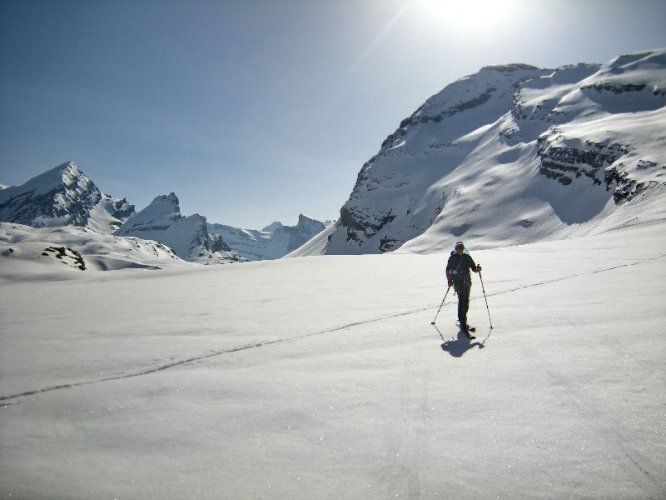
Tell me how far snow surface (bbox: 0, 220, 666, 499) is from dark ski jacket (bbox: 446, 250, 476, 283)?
44.4 inches

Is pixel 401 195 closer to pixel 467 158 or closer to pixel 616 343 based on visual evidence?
pixel 467 158

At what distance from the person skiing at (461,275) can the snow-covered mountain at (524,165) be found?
57086 millimetres

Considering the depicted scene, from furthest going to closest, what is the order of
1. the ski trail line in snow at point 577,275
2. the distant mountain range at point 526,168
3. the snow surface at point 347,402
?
the distant mountain range at point 526,168, the ski trail line in snow at point 577,275, the snow surface at point 347,402

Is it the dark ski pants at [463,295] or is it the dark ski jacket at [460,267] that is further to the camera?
the dark ski jacket at [460,267]

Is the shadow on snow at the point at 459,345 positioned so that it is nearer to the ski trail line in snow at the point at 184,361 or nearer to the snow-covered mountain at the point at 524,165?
the ski trail line in snow at the point at 184,361

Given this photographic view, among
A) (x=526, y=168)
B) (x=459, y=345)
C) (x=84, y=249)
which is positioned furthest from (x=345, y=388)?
(x=84, y=249)

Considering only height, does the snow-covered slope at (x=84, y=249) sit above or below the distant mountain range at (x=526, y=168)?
below

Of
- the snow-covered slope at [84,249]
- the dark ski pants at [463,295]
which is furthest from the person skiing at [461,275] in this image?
the snow-covered slope at [84,249]

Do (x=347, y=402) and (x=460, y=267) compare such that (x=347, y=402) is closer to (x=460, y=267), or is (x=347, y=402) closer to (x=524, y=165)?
(x=460, y=267)

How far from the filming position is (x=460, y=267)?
8719mm

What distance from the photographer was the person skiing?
27.7 ft

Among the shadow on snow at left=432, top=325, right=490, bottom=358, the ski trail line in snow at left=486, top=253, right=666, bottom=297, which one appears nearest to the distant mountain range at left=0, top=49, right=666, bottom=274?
the ski trail line in snow at left=486, top=253, right=666, bottom=297

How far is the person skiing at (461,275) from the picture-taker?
27.7 feet

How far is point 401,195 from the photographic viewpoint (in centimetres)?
16375
